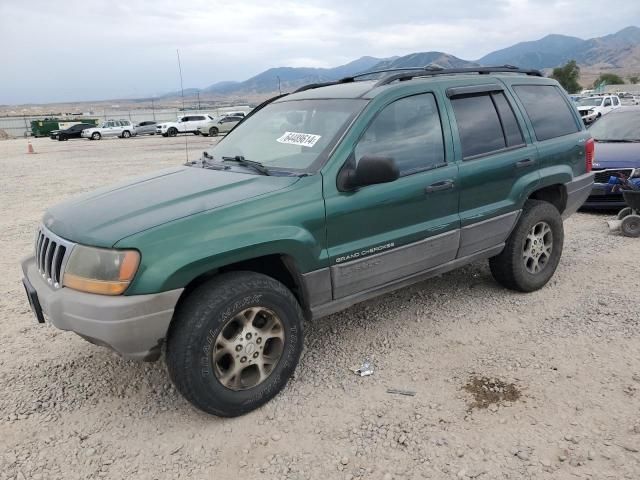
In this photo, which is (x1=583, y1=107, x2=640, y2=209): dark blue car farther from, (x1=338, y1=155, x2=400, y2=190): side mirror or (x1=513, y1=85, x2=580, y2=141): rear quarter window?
(x1=338, y1=155, x2=400, y2=190): side mirror

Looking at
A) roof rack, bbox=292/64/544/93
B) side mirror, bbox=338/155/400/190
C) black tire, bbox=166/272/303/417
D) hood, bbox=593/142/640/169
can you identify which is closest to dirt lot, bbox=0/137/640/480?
black tire, bbox=166/272/303/417

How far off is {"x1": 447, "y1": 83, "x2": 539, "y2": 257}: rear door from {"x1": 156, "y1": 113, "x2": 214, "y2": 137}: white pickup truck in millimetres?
34567

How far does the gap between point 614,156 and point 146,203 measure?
7053mm

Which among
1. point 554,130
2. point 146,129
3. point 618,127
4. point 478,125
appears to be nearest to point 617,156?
point 618,127

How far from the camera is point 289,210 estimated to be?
3.08 m

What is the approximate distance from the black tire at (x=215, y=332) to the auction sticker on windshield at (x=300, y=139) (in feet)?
3.31

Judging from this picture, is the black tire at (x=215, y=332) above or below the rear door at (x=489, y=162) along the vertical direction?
below

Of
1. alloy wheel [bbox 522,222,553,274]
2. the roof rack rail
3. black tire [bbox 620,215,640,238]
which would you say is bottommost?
black tire [bbox 620,215,640,238]

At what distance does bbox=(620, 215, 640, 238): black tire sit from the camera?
6277mm

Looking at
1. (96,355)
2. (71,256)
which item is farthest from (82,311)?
(96,355)

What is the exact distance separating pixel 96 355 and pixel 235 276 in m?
1.60

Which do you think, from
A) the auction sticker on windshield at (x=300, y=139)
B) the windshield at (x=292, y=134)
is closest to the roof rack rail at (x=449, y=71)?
the windshield at (x=292, y=134)

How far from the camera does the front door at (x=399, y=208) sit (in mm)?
3318

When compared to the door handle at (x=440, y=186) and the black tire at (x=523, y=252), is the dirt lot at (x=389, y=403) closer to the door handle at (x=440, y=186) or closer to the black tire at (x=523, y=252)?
the black tire at (x=523, y=252)
